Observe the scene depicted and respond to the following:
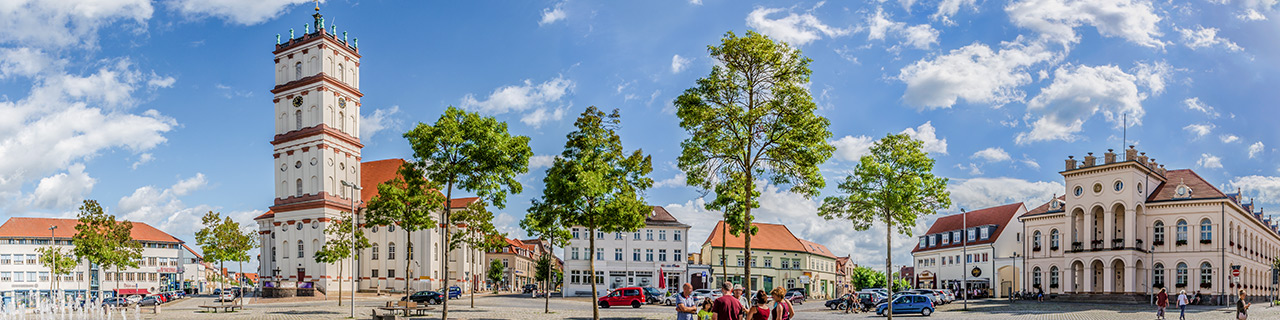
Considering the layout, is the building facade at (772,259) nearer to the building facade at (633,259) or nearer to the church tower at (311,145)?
the building facade at (633,259)

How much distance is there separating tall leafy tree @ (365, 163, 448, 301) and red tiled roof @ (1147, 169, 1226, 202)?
4940 centimetres

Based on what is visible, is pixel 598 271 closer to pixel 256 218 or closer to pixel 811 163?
pixel 256 218

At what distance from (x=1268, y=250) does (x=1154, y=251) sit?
24.3 meters

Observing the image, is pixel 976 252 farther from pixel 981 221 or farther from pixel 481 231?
pixel 481 231

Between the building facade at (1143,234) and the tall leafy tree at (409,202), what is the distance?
46.2 metres

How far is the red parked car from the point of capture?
175 ft

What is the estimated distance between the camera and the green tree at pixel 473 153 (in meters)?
31.1

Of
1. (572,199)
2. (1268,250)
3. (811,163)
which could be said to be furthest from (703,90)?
(1268,250)

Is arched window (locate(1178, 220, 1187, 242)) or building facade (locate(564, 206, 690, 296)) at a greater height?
arched window (locate(1178, 220, 1187, 242))

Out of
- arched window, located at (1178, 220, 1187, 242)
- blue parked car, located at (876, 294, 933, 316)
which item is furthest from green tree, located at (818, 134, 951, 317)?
arched window, located at (1178, 220, 1187, 242)

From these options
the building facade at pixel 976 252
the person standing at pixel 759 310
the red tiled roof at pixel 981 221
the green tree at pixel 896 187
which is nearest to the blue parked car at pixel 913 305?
the green tree at pixel 896 187

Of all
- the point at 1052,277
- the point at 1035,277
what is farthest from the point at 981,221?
the point at 1052,277

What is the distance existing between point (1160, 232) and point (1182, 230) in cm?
136

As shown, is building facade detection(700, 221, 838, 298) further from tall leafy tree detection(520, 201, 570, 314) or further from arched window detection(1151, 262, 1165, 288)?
tall leafy tree detection(520, 201, 570, 314)
